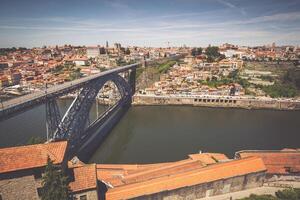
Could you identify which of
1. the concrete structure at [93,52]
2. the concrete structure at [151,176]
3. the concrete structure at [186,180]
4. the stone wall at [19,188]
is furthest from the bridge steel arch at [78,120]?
the concrete structure at [93,52]

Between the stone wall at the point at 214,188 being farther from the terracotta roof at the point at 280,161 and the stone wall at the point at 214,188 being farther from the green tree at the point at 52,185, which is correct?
the green tree at the point at 52,185

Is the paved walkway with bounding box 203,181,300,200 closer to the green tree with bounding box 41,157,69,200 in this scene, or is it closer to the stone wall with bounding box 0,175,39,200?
the green tree with bounding box 41,157,69,200

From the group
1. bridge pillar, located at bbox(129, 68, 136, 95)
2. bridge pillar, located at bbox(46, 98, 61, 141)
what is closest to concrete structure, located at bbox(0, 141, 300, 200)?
bridge pillar, located at bbox(46, 98, 61, 141)

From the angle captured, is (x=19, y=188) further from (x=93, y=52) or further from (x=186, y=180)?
(x=93, y=52)

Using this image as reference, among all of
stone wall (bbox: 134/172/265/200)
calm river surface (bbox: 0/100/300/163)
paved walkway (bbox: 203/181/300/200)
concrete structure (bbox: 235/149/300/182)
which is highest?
concrete structure (bbox: 235/149/300/182)

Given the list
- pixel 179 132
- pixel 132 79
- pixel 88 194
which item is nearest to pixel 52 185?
pixel 88 194
